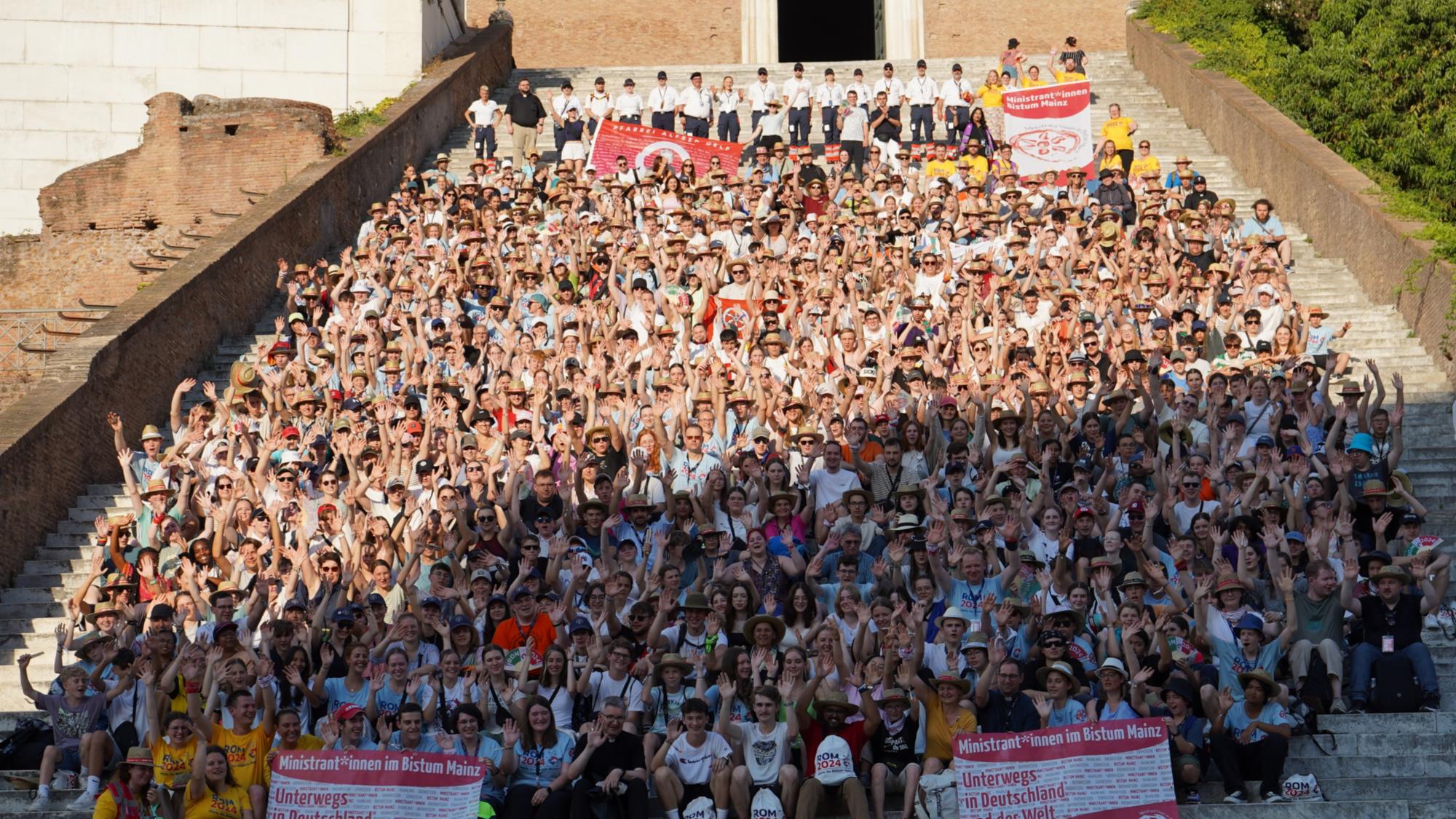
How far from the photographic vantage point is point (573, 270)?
69.9ft

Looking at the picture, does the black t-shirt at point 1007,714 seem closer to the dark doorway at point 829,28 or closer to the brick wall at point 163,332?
the brick wall at point 163,332

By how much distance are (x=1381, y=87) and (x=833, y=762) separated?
667 inches

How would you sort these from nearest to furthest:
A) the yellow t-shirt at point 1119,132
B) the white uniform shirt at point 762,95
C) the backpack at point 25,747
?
the backpack at point 25,747, the yellow t-shirt at point 1119,132, the white uniform shirt at point 762,95

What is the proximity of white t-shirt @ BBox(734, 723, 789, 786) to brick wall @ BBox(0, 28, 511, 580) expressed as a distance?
756 cm

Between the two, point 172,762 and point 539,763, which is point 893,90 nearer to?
point 539,763

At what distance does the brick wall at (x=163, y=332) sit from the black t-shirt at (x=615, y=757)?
22.0 ft

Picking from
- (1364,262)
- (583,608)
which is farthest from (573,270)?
(1364,262)

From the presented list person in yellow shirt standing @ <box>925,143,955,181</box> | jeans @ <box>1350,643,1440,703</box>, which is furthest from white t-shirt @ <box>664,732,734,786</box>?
person in yellow shirt standing @ <box>925,143,955,181</box>

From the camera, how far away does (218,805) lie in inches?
520

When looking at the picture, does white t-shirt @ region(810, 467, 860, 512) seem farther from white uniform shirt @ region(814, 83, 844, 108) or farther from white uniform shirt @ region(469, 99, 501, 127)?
white uniform shirt @ region(469, 99, 501, 127)

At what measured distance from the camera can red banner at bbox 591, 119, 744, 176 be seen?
2525cm

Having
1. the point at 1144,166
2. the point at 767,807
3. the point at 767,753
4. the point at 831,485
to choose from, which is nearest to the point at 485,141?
the point at 1144,166

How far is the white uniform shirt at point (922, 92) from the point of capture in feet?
87.1

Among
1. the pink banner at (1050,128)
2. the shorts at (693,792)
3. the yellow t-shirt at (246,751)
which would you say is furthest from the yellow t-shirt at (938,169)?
the yellow t-shirt at (246,751)
